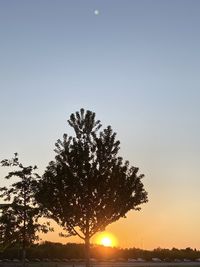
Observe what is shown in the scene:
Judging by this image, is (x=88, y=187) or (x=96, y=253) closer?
(x=88, y=187)

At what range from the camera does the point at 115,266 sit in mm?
43812

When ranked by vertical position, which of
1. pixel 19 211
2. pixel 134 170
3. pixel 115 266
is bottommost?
pixel 115 266

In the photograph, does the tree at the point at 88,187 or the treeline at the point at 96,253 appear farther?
the treeline at the point at 96,253

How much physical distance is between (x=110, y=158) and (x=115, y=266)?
14715 millimetres

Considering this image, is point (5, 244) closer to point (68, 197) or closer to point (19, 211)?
point (19, 211)

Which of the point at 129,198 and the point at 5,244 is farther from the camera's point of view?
the point at 5,244

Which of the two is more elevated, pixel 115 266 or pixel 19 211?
pixel 19 211

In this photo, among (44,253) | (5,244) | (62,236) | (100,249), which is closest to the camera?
(62,236)

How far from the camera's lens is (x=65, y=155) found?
33500 mm

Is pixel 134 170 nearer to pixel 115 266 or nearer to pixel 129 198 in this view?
pixel 129 198

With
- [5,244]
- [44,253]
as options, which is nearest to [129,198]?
[5,244]

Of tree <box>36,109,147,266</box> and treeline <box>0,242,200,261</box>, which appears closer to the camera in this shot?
tree <box>36,109,147,266</box>

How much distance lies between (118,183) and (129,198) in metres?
1.36

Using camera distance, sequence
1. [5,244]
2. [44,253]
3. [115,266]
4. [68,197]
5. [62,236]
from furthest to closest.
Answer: [44,253] < [115,266] < [5,244] < [62,236] < [68,197]
